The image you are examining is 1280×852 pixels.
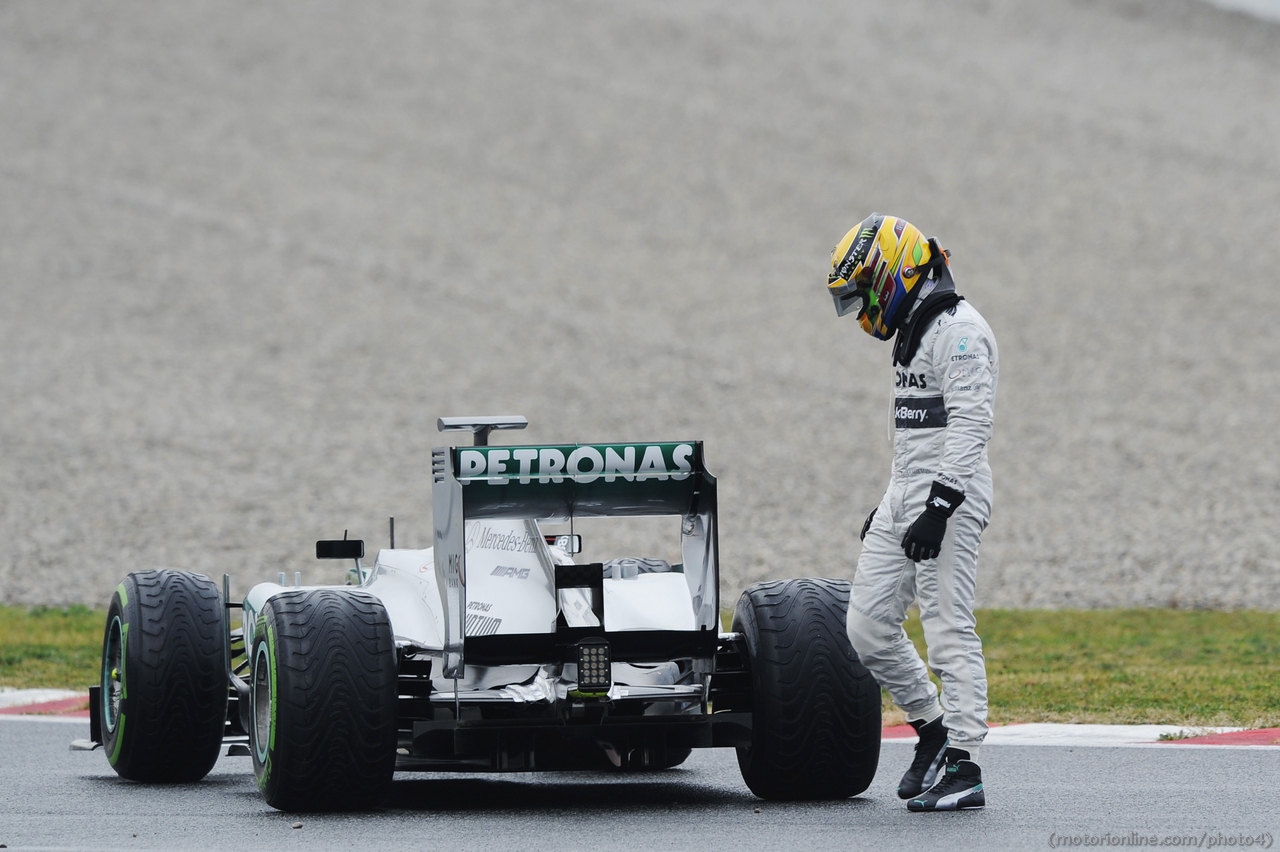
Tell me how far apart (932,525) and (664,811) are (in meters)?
1.63

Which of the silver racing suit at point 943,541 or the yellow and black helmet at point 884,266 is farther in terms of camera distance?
→ the yellow and black helmet at point 884,266

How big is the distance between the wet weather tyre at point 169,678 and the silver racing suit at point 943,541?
2969 mm

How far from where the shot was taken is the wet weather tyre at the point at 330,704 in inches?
275

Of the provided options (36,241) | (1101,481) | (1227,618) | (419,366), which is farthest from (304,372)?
(1227,618)

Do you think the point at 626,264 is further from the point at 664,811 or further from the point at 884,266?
the point at 664,811

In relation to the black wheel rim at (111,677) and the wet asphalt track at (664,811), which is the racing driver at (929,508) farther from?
the black wheel rim at (111,677)

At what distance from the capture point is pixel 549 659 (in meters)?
7.30

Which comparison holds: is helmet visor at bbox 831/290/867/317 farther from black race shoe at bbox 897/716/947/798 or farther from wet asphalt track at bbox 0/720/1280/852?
wet asphalt track at bbox 0/720/1280/852

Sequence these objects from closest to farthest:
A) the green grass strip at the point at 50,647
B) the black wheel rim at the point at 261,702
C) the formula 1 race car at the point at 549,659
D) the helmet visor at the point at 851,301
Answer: the formula 1 race car at the point at 549,659 < the black wheel rim at the point at 261,702 < the helmet visor at the point at 851,301 < the green grass strip at the point at 50,647

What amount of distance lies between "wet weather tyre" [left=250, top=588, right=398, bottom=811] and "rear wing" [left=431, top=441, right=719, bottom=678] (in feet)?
1.35

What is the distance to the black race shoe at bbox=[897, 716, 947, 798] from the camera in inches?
292

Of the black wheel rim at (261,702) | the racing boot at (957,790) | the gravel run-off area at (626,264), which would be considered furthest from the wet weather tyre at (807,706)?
the gravel run-off area at (626,264)

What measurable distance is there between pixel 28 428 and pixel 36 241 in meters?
9.49

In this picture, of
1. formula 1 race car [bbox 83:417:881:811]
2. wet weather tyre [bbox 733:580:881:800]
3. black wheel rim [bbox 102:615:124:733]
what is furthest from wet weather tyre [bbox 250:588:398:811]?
black wheel rim [bbox 102:615:124:733]
